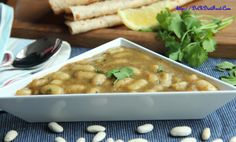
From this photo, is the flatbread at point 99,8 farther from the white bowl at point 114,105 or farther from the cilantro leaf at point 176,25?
the white bowl at point 114,105

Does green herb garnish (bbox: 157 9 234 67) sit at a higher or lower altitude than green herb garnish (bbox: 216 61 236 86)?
higher

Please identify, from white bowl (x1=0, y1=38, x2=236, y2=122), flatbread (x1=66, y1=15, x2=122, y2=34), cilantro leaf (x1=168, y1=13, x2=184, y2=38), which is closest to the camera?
white bowl (x1=0, y1=38, x2=236, y2=122)

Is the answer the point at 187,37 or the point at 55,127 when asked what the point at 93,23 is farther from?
the point at 55,127

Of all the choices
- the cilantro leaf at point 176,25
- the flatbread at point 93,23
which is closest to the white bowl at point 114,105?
the cilantro leaf at point 176,25

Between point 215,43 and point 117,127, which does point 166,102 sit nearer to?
point 117,127

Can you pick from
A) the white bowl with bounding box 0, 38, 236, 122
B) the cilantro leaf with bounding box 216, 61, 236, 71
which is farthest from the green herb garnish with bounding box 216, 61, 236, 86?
the white bowl with bounding box 0, 38, 236, 122

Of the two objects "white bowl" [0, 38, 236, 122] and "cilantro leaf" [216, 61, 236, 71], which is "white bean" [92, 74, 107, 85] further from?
"cilantro leaf" [216, 61, 236, 71]
